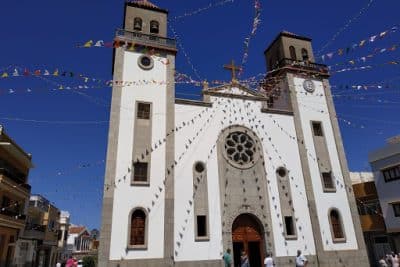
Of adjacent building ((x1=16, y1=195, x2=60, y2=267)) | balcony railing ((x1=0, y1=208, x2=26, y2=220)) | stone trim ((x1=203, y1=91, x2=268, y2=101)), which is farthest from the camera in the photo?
adjacent building ((x1=16, y1=195, x2=60, y2=267))

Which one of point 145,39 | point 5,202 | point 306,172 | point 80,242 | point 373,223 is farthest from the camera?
point 80,242

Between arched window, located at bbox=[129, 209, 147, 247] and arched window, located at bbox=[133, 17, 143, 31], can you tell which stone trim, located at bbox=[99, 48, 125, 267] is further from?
arched window, located at bbox=[133, 17, 143, 31]

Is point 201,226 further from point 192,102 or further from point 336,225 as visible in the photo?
point 336,225

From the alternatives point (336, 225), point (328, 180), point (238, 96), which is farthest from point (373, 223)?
point (238, 96)

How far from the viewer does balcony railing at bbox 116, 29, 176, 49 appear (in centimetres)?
2041

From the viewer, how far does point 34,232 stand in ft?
102

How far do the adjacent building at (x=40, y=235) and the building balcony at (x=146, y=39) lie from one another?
66.1 feet

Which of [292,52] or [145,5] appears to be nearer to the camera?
[145,5]

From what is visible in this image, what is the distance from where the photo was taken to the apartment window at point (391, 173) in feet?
81.7

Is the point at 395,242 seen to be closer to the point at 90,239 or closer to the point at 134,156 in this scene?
the point at 134,156

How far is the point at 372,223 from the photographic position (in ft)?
86.3

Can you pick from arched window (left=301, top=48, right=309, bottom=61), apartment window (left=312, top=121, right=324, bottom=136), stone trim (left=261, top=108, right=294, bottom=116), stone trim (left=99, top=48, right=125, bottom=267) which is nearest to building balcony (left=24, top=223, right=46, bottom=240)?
stone trim (left=99, top=48, right=125, bottom=267)

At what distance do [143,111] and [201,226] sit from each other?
7.51 meters

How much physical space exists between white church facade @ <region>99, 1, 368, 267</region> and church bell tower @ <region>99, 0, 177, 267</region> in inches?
2.2
